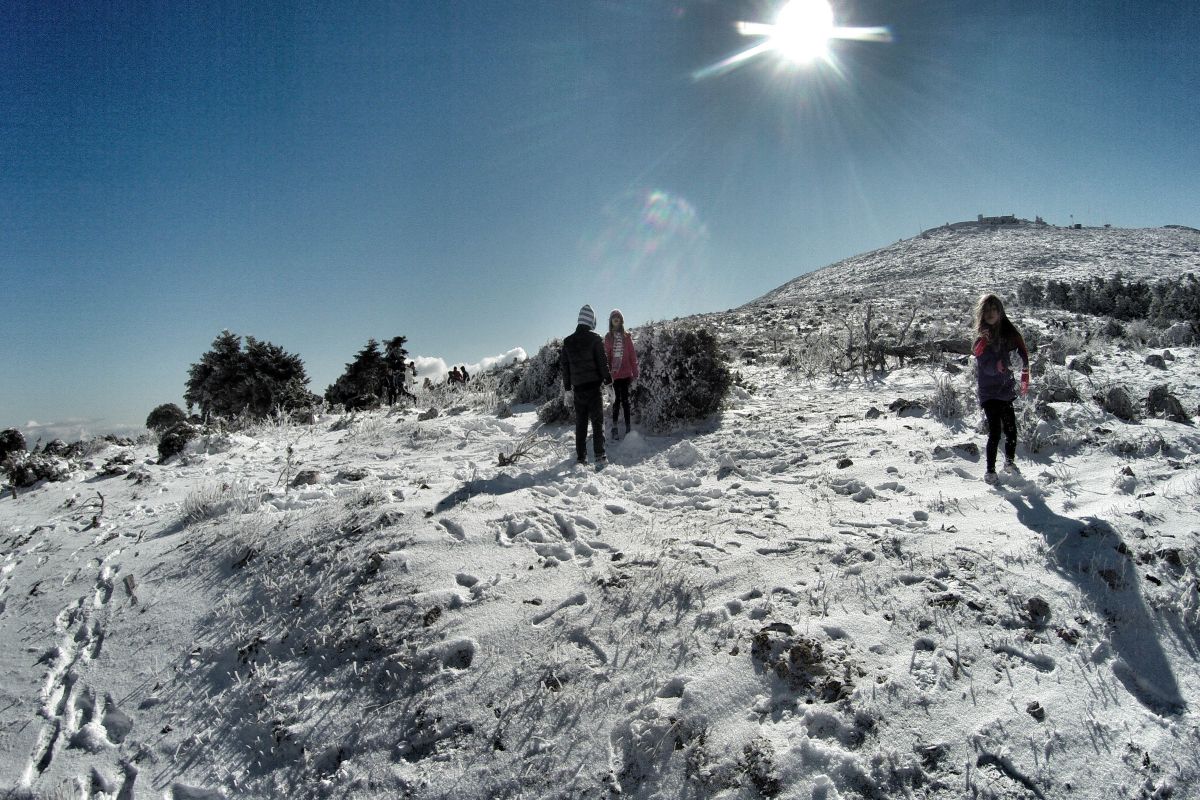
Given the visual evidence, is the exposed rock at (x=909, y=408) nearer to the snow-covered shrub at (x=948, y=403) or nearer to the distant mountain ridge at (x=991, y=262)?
the snow-covered shrub at (x=948, y=403)

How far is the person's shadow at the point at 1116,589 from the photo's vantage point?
2588mm

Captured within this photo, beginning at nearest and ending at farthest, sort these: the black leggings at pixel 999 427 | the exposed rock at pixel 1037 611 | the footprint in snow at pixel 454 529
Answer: the exposed rock at pixel 1037 611 → the footprint in snow at pixel 454 529 → the black leggings at pixel 999 427

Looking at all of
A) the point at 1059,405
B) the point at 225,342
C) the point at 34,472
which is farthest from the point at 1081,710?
the point at 225,342

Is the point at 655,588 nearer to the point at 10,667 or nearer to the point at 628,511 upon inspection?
the point at 628,511

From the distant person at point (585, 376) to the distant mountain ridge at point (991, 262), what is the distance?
2467 cm

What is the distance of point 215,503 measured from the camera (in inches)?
215

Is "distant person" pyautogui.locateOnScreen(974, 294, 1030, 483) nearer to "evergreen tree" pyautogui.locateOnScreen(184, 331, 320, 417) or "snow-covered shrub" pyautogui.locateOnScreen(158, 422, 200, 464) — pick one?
"snow-covered shrub" pyautogui.locateOnScreen(158, 422, 200, 464)

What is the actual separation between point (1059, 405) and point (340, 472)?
8565 millimetres

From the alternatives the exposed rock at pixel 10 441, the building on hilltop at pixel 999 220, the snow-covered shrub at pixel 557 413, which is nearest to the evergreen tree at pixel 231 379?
the exposed rock at pixel 10 441

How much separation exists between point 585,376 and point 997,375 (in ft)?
13.8

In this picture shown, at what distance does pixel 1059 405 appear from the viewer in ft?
20.5

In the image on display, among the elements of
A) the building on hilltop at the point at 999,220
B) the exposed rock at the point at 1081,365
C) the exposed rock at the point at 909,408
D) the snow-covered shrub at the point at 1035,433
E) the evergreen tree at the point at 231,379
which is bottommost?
the snow-covered shrub at the point at 1035,433

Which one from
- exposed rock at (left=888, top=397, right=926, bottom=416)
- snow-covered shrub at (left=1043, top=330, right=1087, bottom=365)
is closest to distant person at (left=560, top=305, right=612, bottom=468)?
exposed rock at (left=888, top=397, right=926, bottom=416)

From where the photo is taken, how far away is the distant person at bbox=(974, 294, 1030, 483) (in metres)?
4.92
